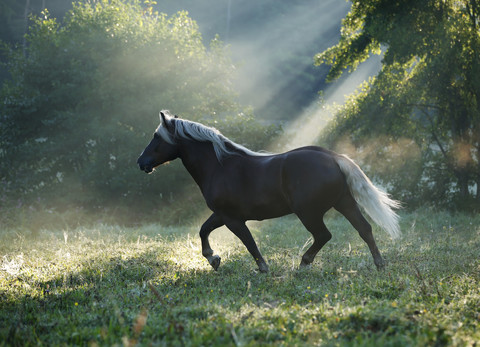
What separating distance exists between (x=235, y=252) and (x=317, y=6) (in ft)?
161

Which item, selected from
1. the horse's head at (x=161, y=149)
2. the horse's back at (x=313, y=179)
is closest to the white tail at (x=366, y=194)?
the horse's back at (x=313, y=179)

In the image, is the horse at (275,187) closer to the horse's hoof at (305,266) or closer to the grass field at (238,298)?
the horse's hoof at (305,266)

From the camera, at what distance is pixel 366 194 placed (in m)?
6.52

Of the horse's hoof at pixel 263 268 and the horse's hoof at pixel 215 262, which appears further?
the horse's hoof at pixel 215 262

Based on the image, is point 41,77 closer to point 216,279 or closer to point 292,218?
point 292,218

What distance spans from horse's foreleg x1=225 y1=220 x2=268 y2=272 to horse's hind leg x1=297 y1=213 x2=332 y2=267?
0.66 meters

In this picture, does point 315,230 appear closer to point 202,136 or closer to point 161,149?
point 202,136

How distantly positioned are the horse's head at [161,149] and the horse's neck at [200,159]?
188 mm

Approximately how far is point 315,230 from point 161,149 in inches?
110

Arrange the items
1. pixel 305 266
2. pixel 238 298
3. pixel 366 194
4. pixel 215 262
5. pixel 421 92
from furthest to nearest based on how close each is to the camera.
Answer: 1. pixel 421 92
2. pixel 215 262
3. pixel 305 266
4. pixel 366 194
5. pixel 238 298

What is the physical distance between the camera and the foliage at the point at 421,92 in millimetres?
14641

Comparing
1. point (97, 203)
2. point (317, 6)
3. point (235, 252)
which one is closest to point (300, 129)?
point (97, 203)

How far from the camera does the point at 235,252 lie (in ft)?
29.1

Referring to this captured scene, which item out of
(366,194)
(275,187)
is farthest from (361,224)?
(275,187)
